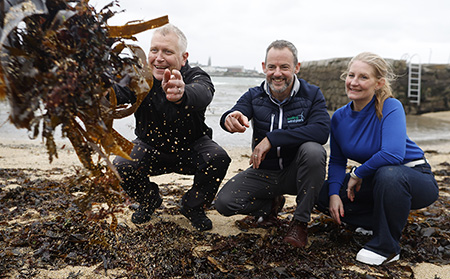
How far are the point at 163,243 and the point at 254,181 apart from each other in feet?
3.04

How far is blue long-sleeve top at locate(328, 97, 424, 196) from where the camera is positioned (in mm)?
2701

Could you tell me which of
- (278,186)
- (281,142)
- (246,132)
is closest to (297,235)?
(278,186)

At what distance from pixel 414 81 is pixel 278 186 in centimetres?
1471

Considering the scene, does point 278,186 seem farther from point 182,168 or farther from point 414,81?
point 414,81

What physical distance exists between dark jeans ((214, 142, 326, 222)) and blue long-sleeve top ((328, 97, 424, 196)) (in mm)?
226

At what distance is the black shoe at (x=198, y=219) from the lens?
319cm

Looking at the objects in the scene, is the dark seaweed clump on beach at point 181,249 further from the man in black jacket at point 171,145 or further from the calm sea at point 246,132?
the calm sea at point 246,132

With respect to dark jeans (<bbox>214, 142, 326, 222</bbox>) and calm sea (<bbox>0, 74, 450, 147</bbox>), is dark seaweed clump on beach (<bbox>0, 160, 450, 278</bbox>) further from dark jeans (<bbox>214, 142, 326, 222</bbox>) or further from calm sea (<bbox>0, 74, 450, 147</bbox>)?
calm sea (<bbox>0, 74, 450, 147</bbox>)

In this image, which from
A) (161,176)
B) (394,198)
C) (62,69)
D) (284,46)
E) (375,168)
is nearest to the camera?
(62,69)

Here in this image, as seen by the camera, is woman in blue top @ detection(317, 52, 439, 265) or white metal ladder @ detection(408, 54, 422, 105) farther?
white metal ladder @ detection(408, 54, 422, 105)

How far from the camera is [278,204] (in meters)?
3.44

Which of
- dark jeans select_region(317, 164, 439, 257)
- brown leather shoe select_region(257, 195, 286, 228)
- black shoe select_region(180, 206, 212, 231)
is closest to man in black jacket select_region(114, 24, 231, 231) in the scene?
black shoe select_region(180, 206, 212, 231)

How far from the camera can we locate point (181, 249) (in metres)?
2.69

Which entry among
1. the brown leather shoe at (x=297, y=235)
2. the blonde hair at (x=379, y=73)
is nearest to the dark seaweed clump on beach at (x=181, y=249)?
the brown leather shoe at (x=297, y=235)
